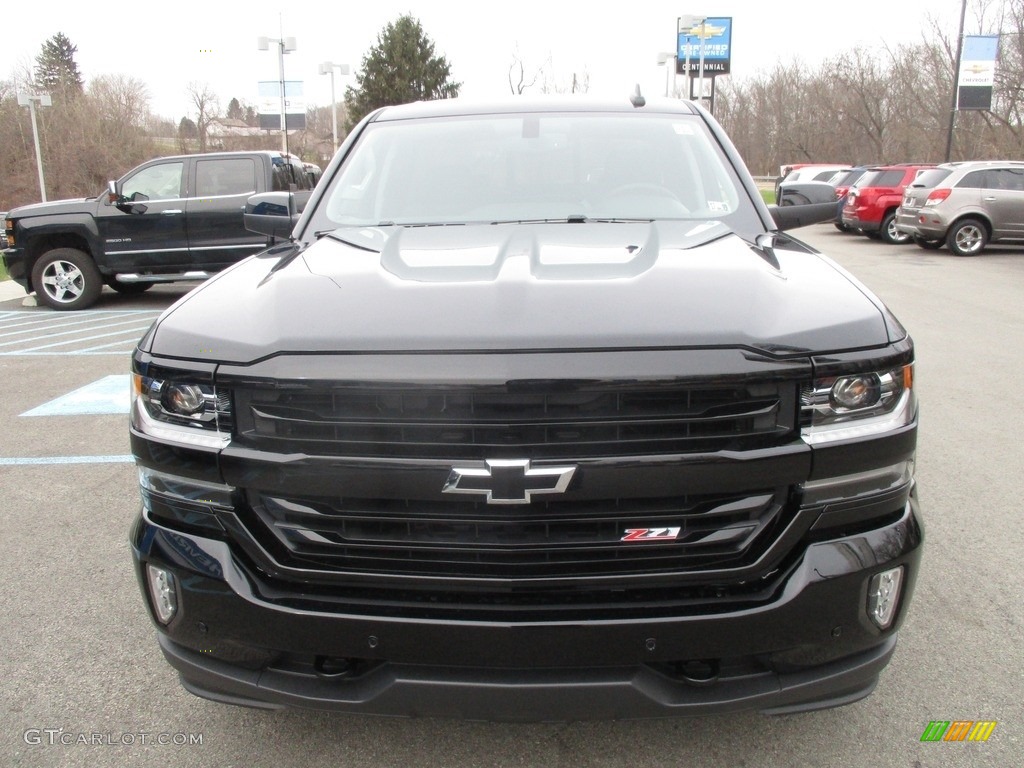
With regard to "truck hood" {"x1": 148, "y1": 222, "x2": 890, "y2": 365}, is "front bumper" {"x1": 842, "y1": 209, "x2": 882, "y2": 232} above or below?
below

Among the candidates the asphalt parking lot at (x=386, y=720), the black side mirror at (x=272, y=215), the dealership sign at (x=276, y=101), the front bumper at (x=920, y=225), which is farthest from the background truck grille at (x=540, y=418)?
the dealership sign at (x=276, y=101)

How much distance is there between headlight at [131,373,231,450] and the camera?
199cm

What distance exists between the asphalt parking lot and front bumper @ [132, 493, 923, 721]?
1.62 feet

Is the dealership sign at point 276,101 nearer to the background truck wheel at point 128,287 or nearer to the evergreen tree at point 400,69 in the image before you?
the evergreen tree at point 400,69

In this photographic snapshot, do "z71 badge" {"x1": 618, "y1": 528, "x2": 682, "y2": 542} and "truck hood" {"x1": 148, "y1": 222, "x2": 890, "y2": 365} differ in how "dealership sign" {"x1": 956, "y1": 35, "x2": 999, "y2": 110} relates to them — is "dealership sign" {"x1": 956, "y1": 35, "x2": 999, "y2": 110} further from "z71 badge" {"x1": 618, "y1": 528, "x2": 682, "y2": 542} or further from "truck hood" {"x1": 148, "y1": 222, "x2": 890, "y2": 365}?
"z71 badge" {"x1": 618, "y1": 528, "x2": 682, "y2": 542}

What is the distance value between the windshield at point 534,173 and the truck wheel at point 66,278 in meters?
9.32

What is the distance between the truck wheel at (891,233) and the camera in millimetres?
19719

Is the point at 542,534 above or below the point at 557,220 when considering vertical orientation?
below

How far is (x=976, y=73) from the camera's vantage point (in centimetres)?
2709

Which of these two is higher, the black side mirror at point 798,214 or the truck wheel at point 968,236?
the black side mirror at point 798,214

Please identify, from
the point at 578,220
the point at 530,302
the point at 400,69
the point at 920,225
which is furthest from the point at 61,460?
the point at 400,69

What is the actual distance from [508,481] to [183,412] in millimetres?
812

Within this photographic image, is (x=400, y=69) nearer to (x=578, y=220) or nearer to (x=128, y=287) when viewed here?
(x=128, y=287)

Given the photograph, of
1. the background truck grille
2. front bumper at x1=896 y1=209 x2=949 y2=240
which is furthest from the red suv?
the background truck grille
